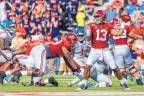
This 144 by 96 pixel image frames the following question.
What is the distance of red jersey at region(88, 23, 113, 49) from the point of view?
13.7m

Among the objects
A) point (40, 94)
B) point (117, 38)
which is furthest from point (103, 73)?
point (40, 94)

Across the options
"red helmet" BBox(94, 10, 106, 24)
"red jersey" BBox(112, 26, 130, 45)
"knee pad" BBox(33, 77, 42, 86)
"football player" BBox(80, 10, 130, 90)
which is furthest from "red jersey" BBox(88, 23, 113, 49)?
"red jersey" BBox(112, 26, 130, 45)

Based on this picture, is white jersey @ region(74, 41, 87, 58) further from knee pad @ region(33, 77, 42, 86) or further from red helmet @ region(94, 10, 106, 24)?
red helmet @ region(94, 10, 106, 24)

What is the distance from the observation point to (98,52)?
13766 millimetres

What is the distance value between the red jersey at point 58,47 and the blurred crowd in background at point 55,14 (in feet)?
27.2

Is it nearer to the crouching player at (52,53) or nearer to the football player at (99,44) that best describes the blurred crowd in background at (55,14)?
the crouching player at (52,53)

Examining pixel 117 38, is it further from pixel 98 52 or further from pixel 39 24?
pixel 39 24

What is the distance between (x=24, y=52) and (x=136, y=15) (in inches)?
382

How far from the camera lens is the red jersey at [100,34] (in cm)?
1367

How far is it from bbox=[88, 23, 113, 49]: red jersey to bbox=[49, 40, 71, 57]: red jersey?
71cm

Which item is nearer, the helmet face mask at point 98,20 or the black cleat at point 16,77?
the helmet face mask at point 98,20

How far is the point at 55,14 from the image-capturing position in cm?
2392

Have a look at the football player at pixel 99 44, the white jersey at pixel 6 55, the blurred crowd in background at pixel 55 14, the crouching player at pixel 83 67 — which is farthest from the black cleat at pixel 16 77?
the blurred crowd in background at pixel 55 14

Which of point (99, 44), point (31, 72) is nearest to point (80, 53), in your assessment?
point (31, 72)
